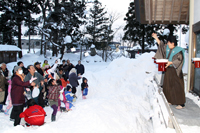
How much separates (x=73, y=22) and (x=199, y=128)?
22285 mm

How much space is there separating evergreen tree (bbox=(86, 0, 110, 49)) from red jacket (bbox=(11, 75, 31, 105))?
36.8 metres

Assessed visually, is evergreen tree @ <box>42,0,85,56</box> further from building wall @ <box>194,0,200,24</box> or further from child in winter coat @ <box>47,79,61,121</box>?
building wall @ <box>194,0,200,24</box>

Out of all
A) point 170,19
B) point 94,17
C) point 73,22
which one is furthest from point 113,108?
point 94,17

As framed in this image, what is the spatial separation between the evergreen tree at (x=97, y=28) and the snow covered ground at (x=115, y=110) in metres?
29.7

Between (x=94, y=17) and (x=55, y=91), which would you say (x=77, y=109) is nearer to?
(x=55, y=91)

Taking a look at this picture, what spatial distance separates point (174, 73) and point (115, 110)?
12.2ft

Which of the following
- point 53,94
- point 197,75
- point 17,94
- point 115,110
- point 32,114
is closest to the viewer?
point 32,114

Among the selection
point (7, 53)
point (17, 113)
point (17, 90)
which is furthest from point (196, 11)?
point (7, 53)

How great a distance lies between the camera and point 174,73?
15.3 feet

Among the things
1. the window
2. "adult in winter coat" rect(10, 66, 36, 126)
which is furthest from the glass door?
"adult in winter coat" rect(10, 66, 36, 126)

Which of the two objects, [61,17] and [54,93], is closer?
[54,93]

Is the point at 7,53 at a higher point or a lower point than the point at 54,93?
higher

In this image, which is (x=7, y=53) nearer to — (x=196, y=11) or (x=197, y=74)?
(x=196, y=11)

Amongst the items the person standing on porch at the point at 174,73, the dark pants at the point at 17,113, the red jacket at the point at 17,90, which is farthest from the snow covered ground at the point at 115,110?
the red jacket at the point at 17,90
